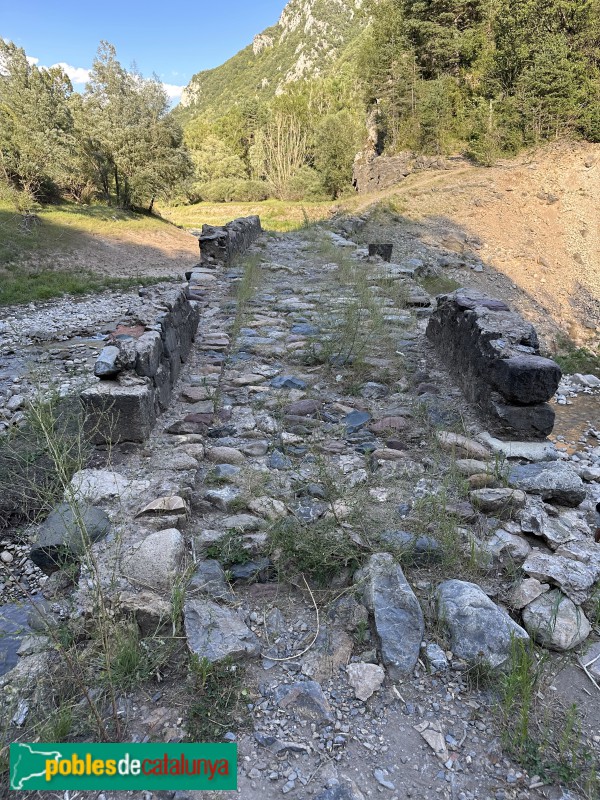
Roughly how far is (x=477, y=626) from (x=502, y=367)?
214cm

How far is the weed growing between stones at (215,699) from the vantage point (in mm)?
1729

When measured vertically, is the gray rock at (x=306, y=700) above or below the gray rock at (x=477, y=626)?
below

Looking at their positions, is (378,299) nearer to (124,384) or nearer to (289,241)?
(124,384)

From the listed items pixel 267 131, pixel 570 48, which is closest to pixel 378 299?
pixel 570 48

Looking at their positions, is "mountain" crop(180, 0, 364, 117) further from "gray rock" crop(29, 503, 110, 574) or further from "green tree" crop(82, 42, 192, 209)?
"gray rock" crop(29, 503, 110, 574)

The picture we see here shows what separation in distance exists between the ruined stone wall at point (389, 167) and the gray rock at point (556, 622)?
901 inches

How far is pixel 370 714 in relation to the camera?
6.04ft

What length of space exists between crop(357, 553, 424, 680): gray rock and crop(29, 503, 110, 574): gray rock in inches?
52.5

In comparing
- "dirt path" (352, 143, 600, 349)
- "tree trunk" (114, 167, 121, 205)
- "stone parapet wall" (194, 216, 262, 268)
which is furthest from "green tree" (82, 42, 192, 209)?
"stone parapet wall" (194, 216, 262, 268)

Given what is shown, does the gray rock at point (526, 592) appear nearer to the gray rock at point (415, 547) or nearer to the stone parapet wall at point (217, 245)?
the gray rock at point (415, 547)

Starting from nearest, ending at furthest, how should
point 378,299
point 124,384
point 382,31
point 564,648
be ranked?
point 564,648 → point 124,384 → point 378,299 → point 382,31

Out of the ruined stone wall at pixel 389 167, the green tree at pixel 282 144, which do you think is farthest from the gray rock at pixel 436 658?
the green tree at pixel 282 144

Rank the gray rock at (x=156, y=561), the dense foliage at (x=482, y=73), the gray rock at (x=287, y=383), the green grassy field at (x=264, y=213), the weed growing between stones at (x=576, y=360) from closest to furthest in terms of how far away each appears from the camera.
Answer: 1. the gray rock at (x=156, y=561)
2. the gray rock at (x=287, y=383)
3. the weed growing between stones at (x=576, y=360)
4. the green grassy field at (x=264, y=213)
5. the dense foliage at (x=482, y=73)

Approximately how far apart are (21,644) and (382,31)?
30.7 meters
